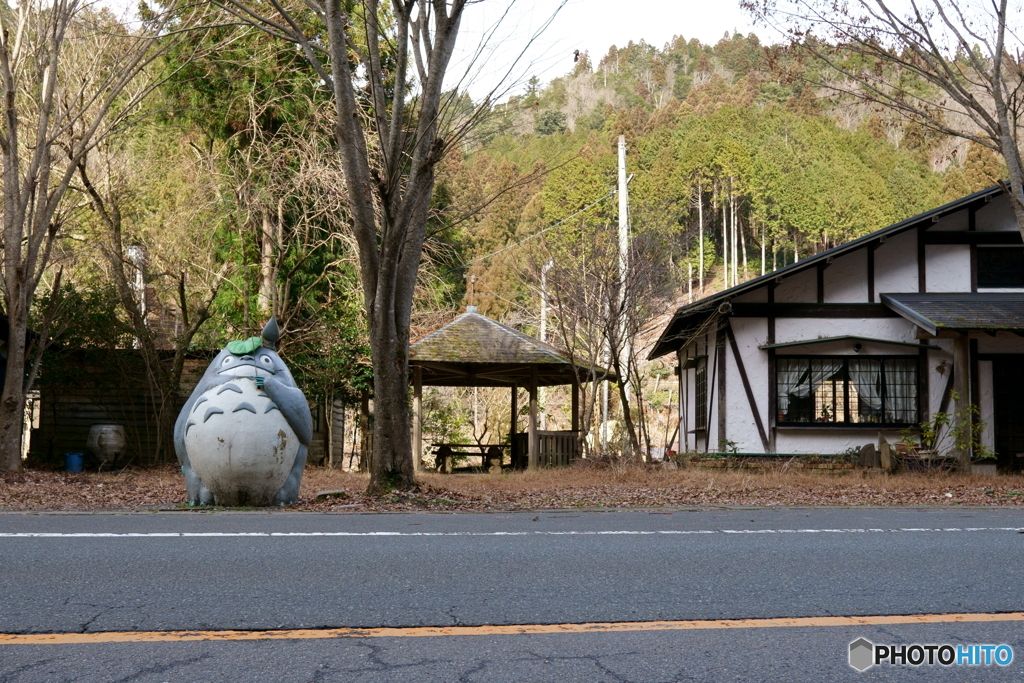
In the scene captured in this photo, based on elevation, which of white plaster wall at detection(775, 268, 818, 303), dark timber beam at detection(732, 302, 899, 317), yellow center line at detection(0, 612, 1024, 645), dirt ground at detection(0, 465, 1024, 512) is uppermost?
white plaster wall at detection(775, 268, 818, 303)

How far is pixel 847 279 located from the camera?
63.2 feet

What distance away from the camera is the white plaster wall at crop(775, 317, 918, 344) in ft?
62.1

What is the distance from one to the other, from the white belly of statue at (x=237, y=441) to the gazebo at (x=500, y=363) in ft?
33.0

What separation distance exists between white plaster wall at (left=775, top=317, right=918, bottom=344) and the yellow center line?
14711 mm

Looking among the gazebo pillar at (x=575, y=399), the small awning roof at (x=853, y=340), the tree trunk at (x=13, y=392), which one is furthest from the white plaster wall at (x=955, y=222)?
the tree trunk at (x=13, y=392)

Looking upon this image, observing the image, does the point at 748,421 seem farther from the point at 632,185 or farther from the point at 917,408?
the point at 632,185

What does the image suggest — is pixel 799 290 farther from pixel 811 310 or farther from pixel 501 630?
pixel 501 630

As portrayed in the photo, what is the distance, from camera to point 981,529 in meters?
7.98

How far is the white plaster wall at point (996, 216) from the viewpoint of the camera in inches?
756

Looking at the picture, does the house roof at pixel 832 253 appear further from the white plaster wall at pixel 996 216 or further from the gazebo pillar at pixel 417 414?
the gazebo pillar at pixel 417 414

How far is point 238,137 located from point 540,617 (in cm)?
2015

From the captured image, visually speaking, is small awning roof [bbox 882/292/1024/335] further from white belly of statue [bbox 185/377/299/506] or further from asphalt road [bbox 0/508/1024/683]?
white belly of statue [bbox 185/377/299/506]

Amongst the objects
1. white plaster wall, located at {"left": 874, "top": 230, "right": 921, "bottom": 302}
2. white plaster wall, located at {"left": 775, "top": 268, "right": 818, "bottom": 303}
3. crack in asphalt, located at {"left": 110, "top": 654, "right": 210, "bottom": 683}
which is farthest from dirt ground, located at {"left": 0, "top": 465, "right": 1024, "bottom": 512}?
crack in asphalt, located at {"left": 110, "top": 654, "right": 210, "bottom": 683}

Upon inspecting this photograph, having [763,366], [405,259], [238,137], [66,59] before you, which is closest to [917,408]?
[763,366]
